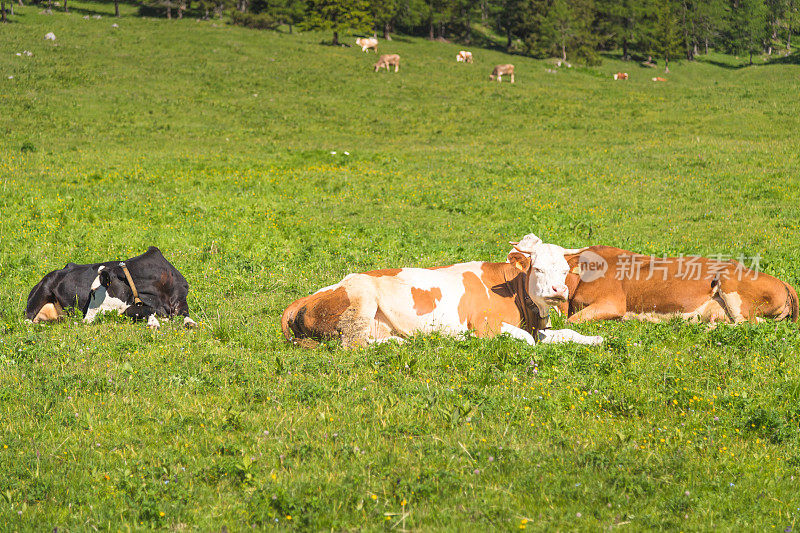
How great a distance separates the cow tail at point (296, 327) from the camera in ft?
28.8

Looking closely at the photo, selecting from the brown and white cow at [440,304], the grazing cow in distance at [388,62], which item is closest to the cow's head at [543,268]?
the brown and white cow at [440,304]

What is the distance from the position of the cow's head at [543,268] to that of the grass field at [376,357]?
3.24 ft

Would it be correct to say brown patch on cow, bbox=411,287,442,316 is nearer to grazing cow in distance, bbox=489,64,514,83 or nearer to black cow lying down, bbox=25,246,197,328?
black cow lying down, bbox=25,246,197,328

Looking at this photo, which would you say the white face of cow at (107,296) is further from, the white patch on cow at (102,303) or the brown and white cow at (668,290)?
the brown and white cow at (668,290)

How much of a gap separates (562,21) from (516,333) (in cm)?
8262

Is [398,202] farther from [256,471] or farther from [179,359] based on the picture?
[256,471]

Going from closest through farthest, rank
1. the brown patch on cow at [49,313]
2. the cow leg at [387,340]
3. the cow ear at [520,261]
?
the cow leg at [387,340], the cow ear at [520,261], the brown patch on cow at [49,313]

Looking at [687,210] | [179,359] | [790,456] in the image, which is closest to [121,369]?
[179,359]

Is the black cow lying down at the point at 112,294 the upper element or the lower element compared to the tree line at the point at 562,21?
lower

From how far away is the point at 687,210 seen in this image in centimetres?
1814

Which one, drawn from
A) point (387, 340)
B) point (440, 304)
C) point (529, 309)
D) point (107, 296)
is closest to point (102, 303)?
point (107, 296)

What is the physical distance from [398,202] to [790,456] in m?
15.2

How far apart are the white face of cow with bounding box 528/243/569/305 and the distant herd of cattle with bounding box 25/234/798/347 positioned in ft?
0.05

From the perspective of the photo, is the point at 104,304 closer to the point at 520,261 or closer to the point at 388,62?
the point at 520,261
